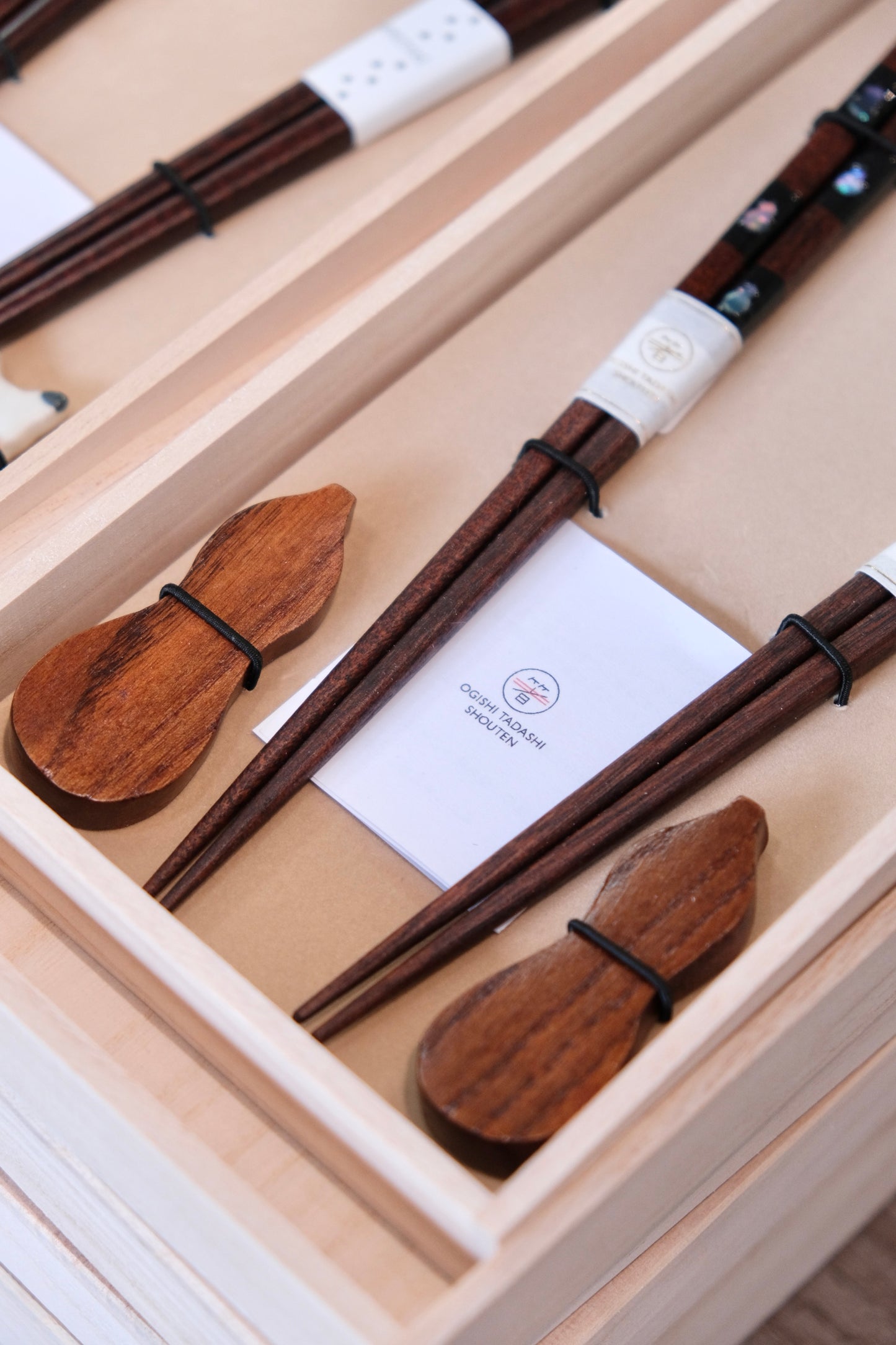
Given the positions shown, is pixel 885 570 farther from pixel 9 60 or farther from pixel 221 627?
pixel 9 60

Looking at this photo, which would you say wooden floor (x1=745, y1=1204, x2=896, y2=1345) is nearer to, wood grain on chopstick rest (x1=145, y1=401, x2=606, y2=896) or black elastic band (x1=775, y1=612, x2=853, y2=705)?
black elastic band (x1=775, y1=612, x2=853, y2=705)

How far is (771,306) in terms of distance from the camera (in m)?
1.17

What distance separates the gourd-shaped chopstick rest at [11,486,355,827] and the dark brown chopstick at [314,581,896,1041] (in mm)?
197

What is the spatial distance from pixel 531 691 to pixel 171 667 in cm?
25

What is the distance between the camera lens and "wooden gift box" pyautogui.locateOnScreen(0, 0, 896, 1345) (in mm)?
746

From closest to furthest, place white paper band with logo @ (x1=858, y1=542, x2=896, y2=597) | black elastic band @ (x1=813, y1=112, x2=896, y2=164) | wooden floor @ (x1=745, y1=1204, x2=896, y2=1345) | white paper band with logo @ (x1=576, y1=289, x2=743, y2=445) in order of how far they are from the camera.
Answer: white paper band with logo @ (x1=858, y1=542, x2=896, y2=597)
white paper band with logo @ (x1=576, y1=289, x2=743, y2=445)
black elastic band @ (x1=813, y1=112, x2=896, y2=164)
wooden floor @ (x1=745, y1=1204, x2=896, y2=1345)

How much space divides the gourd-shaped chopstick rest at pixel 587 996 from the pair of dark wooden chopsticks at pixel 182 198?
2.52ft

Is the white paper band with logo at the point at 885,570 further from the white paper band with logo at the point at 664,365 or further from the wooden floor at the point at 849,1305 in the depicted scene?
the wooden floor at the point at 849,1305

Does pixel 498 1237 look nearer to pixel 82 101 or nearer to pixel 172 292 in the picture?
pixel 172 292

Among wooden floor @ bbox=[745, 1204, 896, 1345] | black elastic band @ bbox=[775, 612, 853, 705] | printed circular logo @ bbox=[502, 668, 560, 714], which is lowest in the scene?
wooden floor @ bbox=[745, 1204, 896, 1345]

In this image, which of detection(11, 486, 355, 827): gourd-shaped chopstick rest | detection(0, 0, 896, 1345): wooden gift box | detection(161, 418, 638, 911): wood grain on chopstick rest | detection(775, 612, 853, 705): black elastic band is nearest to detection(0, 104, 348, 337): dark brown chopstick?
detection(0, 0, 896, 1345): wooden gift box

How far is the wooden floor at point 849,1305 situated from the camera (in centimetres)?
138

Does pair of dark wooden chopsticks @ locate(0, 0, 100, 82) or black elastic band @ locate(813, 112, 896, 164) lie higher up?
black elastic band @ locate(813, 112, 896, 164)

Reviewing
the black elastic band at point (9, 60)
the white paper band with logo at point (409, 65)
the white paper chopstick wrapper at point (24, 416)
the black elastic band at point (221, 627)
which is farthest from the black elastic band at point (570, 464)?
the black elastic band at point (9, 60)
